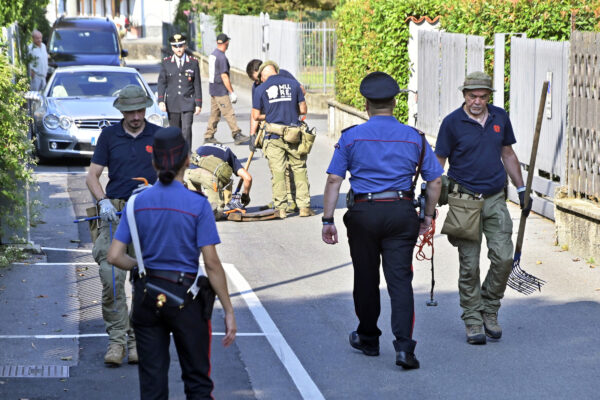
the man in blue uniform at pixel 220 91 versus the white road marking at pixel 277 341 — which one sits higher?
the man in blue uniform at pixel 220 91

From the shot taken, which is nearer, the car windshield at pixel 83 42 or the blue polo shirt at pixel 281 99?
the blue polo shirt at pixel 281 99

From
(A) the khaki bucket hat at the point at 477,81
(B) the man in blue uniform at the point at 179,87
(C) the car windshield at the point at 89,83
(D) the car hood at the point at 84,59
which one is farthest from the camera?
(D) the car hood at the point at 84,59

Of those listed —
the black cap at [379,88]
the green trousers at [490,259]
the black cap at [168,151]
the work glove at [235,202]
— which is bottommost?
the work glove at [235,202]

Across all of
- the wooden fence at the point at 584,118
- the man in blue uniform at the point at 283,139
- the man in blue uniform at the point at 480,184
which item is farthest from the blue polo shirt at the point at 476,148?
the man in blue uniform at the point at 283,139

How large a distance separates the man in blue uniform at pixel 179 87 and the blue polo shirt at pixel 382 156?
9889 mm

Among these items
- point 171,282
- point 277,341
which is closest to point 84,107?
point 277,341

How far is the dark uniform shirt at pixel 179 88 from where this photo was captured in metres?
16.7

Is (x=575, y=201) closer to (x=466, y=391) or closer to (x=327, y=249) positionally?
(x=327, y=249)

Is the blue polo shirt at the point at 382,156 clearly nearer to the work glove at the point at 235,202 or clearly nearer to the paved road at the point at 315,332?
the paved road at the point at 315,332

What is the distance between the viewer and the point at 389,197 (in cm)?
695

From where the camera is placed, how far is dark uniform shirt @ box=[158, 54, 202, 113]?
16719 mm

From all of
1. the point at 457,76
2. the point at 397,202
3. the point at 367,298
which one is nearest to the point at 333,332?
the point at 367,298

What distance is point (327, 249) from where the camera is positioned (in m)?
11.2

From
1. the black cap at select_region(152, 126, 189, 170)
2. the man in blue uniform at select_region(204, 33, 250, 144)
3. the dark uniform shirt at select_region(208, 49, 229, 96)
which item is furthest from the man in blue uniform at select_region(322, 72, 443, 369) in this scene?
the dark uniform shirt at select_region(208, 49, 229, 96)
